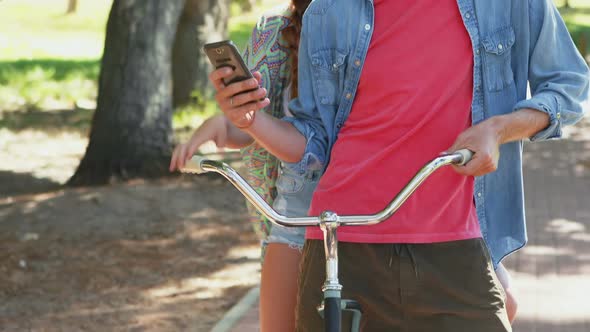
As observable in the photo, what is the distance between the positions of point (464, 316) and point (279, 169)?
1199mm

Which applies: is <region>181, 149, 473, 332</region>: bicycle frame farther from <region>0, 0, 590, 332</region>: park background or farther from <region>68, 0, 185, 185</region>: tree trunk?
<region>68, 0, 185, 185</region>: tree trunk

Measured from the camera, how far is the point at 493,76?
2.92 m

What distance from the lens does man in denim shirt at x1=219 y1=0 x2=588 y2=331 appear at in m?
2.83

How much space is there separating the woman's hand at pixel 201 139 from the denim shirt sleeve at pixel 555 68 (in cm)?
82

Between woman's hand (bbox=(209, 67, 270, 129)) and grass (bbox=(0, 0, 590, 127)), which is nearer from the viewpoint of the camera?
woman's hand (bbox=(209, 67, 270, 129))

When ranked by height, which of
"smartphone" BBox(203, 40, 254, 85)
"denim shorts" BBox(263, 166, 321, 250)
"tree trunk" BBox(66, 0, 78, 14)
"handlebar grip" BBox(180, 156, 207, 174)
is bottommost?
"denim shorts" BBox(263, 166, 321, 250)

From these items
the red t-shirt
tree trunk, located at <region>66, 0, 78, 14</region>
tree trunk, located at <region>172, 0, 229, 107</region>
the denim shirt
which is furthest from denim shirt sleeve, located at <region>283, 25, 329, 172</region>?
tree trunk, located at <region>66, 0, 78, 14</region>

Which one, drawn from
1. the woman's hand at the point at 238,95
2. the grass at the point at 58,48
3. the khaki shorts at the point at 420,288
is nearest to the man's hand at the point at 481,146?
the khaki shorts at the point at 420,288

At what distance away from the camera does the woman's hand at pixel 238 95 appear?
2682 millimetres

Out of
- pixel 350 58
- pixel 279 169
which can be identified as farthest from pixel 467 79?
pixel 279 169

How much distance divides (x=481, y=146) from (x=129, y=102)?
347 inches

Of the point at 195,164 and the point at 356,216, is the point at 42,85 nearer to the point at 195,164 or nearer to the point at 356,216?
the point at 195,164

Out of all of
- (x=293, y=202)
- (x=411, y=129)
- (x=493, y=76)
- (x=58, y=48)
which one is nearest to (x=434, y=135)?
(x=411, y=129)

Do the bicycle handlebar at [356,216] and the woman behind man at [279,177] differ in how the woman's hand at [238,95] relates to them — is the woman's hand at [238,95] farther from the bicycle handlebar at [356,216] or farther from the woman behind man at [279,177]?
the woman behind man at [279,177]
